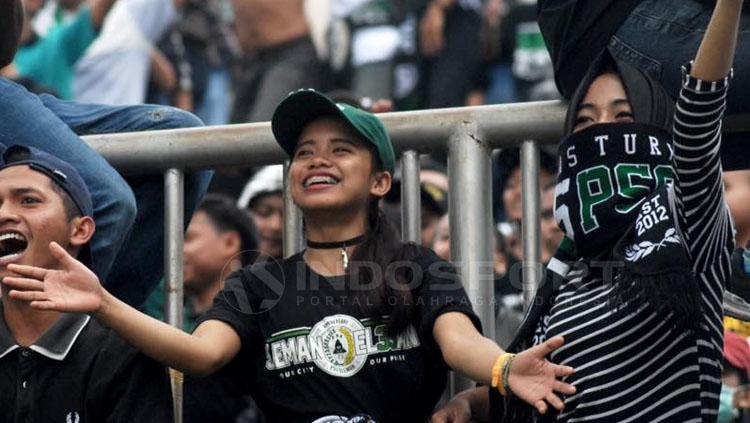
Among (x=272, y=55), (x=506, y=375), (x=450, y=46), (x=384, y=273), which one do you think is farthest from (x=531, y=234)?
(x=272, y=55)

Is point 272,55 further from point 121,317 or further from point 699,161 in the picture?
point 699,161

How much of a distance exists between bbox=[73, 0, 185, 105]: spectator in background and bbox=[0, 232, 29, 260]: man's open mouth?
500cm

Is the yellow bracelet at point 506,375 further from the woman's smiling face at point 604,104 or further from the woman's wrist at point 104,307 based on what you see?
the woman's wrist at point 104,307

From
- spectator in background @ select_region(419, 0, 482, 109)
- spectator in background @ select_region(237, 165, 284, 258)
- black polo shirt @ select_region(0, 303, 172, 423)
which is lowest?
black polo shirt @ select_region(0, 303, 172, 423)

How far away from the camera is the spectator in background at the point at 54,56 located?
9.31 meters

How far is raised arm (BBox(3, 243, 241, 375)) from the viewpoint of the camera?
4.31 m

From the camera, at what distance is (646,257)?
4.27 m

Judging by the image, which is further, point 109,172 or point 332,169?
point 109,172

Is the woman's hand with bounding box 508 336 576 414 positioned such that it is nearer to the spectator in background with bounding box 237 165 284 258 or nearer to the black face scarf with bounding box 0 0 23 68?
the black face scarf with bounding box 0 0 23 68

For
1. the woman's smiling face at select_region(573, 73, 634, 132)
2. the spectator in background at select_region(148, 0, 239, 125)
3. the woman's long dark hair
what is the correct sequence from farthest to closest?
1. the spectator in background at select_region(148, 0, 239, 125)
2. the woman's long dark hair
3. the woman's smiling face at select_region(573, 73, 634, 132)

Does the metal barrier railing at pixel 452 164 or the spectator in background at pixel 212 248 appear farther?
the spectator in background at pixel 212 248

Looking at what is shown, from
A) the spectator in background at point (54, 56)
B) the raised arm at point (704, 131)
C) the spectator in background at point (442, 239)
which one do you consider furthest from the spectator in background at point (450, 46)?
the raised arm at point (704, 131)

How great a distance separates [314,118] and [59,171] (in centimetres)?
70

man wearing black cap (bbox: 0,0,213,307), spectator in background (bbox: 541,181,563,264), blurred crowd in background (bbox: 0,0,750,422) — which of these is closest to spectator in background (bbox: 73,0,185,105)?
blurred crowd in background (bbox: 0,0,750,422)
